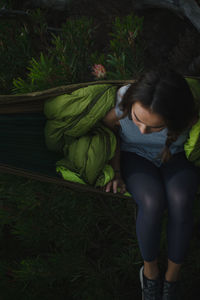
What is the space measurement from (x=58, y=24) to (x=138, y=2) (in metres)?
0.52

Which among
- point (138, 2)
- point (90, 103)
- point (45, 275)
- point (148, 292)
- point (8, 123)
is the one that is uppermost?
point (138, 2)

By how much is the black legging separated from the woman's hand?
0.03 meters

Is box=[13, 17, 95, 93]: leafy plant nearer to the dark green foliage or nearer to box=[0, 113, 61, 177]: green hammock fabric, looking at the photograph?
box=[0, 113, 61, 177]: green hammock fabric

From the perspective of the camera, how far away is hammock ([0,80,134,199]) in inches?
38.7

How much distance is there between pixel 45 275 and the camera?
1377 mm

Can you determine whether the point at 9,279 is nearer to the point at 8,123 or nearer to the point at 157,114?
the point at 8,123

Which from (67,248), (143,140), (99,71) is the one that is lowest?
(67,248)

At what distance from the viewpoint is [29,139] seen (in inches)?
42.9

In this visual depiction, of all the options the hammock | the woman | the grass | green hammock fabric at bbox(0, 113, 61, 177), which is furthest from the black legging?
the grass

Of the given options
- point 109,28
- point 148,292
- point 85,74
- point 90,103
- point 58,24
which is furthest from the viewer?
point 58,24

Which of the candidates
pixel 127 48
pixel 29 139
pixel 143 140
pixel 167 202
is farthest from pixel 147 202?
pixel 127 48

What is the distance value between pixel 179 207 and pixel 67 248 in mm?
742

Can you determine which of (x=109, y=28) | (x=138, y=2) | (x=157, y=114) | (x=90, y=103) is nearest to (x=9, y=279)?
(x=90, y=103)

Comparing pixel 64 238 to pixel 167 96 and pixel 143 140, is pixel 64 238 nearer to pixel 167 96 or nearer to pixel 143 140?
pixel 143 140
